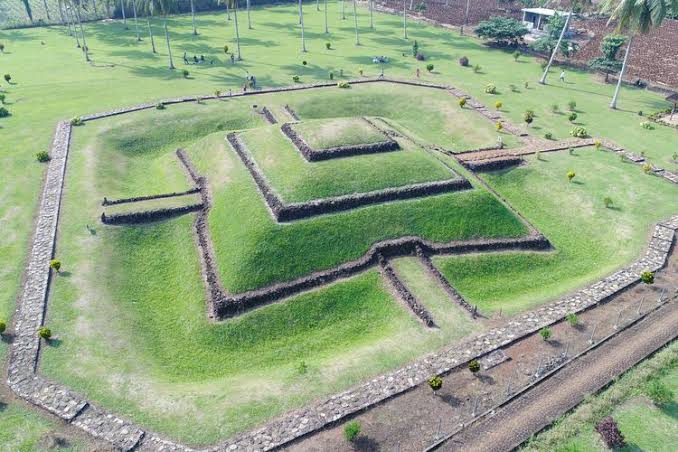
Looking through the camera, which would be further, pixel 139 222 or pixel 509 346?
pixel 139 222

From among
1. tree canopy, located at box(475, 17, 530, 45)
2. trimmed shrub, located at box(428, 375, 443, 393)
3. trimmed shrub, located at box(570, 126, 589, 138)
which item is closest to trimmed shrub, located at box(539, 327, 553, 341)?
trimmed shrub, located at box(428, 375, 443, 393)

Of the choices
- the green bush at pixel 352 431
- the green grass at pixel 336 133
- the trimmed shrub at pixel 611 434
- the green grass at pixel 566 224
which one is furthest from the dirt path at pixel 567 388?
the green grass at pixel 336 133

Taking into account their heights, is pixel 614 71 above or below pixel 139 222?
above

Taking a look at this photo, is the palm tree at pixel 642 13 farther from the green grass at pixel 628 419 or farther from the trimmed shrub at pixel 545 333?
the green grass at pixel 628 419

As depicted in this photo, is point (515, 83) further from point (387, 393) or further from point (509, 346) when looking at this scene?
point (387, 393)

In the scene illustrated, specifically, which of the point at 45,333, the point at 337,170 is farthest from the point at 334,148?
the point at 45,333

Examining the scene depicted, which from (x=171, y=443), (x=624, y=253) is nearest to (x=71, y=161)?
(x=171, y=443)

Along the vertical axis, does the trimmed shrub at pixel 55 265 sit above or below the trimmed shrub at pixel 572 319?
above
